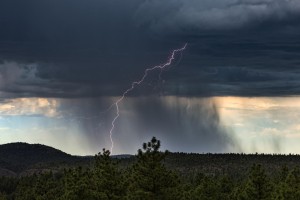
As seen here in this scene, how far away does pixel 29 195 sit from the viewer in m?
79.7

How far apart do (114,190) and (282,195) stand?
1596 cm

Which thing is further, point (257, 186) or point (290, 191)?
point (257, 186)

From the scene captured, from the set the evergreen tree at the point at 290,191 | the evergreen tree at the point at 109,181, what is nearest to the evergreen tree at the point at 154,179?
the evergreen tree at the point at 109,181

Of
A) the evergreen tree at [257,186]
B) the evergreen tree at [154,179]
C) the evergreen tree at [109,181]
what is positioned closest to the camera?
the evergreen tree at [154,179]

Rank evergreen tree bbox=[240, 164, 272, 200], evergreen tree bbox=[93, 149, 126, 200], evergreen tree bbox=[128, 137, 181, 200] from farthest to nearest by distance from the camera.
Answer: evergreen tree bbox=[240, 164, 272, 200], evergreen tree bbox=[93, 149, 126, 200], evergreen tree bbox=[128, 137, 181, 200]

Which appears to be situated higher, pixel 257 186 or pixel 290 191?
pixel 257 186

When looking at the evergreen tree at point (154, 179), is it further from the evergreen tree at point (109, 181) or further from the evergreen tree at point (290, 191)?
the evergreen tree at point (290, 191)

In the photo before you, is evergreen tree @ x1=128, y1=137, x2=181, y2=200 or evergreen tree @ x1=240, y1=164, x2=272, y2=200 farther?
evergreen tree @ x1=240, y1=164, x2=272, y2=200

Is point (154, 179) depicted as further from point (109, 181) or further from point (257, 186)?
point (257, 186)

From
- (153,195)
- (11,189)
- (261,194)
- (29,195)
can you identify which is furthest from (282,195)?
(11,189)

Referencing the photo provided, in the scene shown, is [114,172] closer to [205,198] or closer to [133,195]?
[133,195]

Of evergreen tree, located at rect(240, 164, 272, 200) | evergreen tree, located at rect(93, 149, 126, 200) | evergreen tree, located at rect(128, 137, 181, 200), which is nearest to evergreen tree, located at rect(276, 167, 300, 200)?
evergreen tree, located at rect(240, 164, 272, 200)

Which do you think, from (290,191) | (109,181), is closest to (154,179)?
(109,181)

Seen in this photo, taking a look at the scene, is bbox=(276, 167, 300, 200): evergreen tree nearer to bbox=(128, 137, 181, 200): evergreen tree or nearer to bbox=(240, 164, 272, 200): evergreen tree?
bbox=(240, 164, 272, 200): evergreen tree
